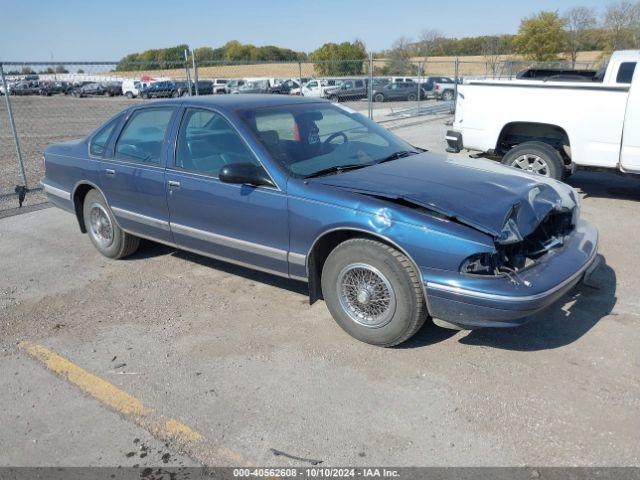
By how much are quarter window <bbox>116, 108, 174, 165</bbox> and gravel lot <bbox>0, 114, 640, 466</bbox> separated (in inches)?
44.4

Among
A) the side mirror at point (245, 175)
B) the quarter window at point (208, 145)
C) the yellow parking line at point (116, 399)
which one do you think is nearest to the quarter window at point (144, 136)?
the quarter window at point (208, 145)

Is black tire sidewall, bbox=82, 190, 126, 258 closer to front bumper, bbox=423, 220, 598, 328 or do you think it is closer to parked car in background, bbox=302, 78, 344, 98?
front bumper, bbox=423, 220, 598, 328

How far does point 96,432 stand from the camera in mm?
2967

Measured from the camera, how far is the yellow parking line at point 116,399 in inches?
115

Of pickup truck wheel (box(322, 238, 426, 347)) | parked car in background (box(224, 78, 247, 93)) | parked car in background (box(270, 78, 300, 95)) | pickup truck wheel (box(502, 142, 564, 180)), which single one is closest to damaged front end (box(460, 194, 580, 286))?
pickup truck wheel (box(322, 238, 426, 347))

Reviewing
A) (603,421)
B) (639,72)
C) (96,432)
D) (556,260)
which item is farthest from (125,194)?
(639,72)

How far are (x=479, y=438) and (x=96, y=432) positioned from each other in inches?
80.7

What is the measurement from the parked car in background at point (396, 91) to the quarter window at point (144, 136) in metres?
29.9

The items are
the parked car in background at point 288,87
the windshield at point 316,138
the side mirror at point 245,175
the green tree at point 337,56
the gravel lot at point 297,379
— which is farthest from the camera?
the parked car in background at point 288,87

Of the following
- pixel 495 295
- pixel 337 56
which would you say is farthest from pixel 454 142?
pixel 337 56

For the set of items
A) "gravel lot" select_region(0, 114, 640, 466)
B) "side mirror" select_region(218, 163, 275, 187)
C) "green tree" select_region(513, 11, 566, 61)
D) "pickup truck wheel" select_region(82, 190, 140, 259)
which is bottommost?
"gravel lot" select_region(0, 114, 640, 466)

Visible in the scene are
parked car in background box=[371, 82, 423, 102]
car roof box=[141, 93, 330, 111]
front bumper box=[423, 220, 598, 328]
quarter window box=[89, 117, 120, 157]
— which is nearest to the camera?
front bumper box=[423, 220, 598, 328]

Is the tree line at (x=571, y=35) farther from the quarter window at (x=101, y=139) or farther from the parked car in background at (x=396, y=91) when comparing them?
the quarter window at (x=101, y=139)

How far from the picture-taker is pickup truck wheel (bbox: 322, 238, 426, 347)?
3408 millimetres
